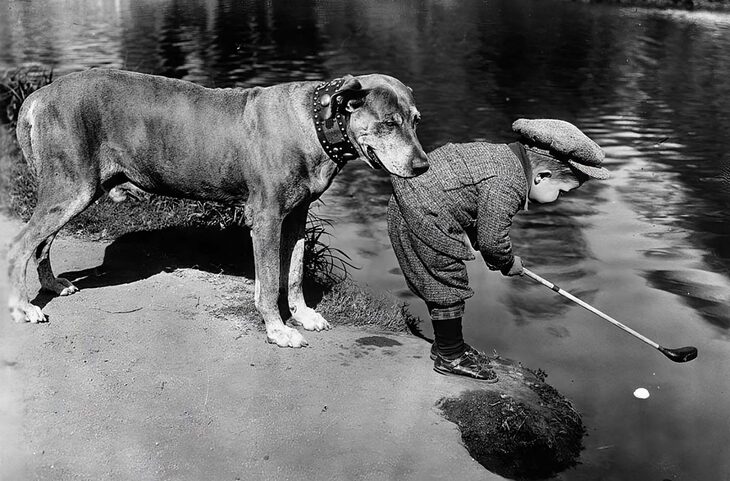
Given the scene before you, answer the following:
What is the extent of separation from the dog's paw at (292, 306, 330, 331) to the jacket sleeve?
145cm

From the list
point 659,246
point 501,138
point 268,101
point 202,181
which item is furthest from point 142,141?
point 501,138

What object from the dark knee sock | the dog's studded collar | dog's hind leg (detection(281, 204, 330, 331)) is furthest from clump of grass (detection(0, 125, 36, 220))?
the dark knee sock

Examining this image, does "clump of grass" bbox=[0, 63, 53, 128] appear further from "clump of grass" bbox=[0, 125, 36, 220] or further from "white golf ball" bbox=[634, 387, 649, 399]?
"white golf ball" bbox=[634, 387, 649, 399]

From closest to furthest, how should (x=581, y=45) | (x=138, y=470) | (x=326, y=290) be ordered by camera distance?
(x=138, y=470) → (x=326, y=290) → (x=581, y=45)

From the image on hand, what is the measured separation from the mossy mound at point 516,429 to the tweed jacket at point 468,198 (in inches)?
33.5

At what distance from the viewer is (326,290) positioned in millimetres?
7031

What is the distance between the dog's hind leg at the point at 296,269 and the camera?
19.5 feet

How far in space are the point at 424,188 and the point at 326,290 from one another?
77.1 inches

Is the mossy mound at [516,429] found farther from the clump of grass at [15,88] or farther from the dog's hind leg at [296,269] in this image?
the clump of grass at [15,88]

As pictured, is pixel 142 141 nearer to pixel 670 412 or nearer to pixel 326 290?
pixel 326 290

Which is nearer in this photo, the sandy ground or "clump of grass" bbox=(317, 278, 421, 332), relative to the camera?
the sandy ground

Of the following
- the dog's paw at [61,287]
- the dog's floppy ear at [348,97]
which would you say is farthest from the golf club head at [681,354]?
the dog's paw at [61,287]

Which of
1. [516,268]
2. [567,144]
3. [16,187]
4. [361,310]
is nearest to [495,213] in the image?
[516,268]

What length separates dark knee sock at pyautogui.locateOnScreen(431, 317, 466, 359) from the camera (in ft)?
18.2
